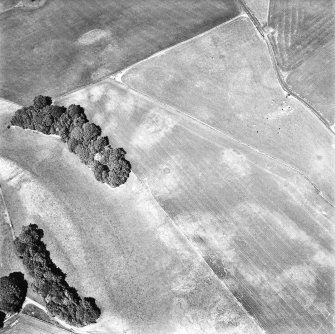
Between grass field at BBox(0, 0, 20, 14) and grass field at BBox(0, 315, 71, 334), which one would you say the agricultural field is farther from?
grass field at BBox(0, 315, 71, 334)

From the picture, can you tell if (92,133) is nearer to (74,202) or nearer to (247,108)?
(74,202)

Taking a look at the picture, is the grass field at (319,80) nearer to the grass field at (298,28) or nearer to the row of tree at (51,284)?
the grass field at (298,28)

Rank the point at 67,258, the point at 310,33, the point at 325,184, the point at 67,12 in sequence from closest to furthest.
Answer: the point at 67,258 < the point at 325,184 < the point at 310,33 < the point at 67,12

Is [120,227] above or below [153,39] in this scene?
below

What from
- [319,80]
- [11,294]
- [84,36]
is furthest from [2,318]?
[319,80]

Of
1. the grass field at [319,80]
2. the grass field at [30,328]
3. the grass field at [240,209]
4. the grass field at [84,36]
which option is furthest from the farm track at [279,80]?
the grass field at [30,328]

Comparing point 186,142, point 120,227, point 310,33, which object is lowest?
point 120,227

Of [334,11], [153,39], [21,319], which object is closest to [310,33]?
[334,11]
